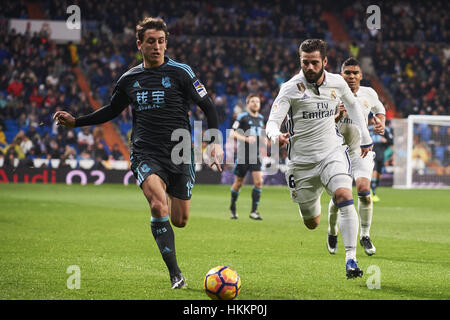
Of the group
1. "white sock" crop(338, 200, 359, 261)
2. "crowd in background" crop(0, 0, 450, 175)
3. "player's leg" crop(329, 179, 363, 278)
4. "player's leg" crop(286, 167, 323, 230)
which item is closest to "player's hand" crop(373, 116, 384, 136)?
"player's leg" crop(286, 167, 323, 230)

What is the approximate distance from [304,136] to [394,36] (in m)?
28.8

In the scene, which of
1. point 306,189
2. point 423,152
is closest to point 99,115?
point 306,189

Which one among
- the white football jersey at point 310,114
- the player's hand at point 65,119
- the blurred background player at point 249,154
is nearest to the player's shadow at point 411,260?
the white football jersey at point 310,114

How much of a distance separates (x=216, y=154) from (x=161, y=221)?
806 millimetres

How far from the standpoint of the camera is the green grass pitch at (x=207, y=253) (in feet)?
19.6

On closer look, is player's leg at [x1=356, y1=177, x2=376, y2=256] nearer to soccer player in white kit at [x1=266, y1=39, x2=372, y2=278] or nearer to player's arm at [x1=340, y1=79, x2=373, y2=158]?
player's arm at [x1=340, y1=79, x2=373, y2=158]

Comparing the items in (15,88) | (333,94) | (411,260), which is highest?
(15,88)

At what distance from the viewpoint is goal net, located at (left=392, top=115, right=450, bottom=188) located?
26062 mm

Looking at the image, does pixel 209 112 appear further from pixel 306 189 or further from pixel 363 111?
pixel 363 111

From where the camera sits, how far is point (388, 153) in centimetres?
2456

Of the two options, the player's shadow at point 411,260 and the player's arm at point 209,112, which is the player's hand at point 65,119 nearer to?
the player's arm at point 209,112

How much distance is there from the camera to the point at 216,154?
6137 mm

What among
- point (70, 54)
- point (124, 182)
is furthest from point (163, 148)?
point (70, 54)
